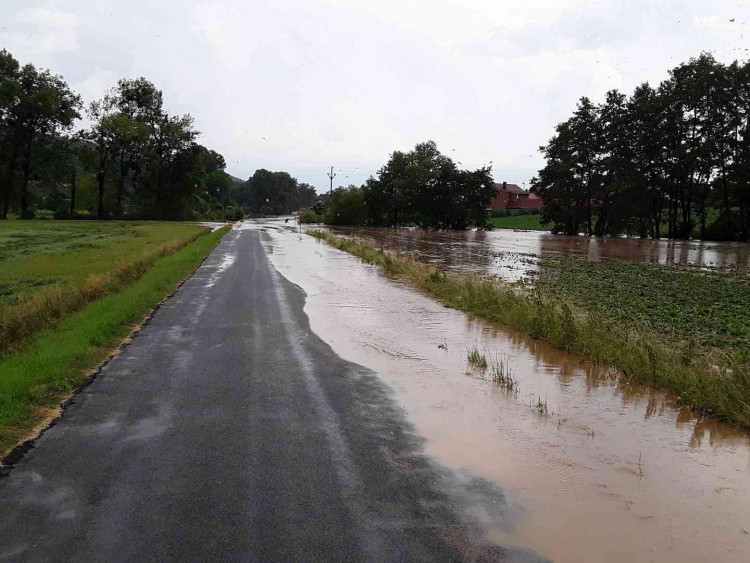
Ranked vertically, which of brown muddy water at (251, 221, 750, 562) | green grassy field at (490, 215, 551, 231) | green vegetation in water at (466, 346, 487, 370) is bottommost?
brown muddy water at (251, 221, 750, 562)

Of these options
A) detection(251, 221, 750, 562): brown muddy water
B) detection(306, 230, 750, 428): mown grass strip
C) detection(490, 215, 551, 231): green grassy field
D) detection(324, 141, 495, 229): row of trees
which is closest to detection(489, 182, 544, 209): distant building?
detection(490, 215, 551, 231): green grassy field

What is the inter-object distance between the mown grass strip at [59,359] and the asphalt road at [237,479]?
354mm

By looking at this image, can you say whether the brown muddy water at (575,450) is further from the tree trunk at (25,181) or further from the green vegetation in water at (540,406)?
the tree trunk at (25,181)

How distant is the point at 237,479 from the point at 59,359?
5.20 m

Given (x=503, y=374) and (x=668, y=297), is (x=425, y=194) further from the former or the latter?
(x=503, y=374)

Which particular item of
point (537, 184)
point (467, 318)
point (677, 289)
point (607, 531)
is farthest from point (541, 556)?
point (537, 184)

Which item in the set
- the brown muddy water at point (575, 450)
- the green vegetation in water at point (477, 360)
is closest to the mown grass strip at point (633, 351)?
the brown muddy water at point (575, 450)

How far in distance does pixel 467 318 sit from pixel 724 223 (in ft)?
186

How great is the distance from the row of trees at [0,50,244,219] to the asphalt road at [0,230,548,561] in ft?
258

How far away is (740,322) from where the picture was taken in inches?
477

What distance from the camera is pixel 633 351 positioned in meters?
9.45

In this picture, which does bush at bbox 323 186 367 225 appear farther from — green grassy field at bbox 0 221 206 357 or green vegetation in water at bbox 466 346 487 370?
green vegetation in water at bbox 466 346 487 370

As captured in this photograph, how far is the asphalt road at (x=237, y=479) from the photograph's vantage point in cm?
393

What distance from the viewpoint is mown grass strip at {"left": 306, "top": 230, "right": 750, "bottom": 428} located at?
747 centimetres
